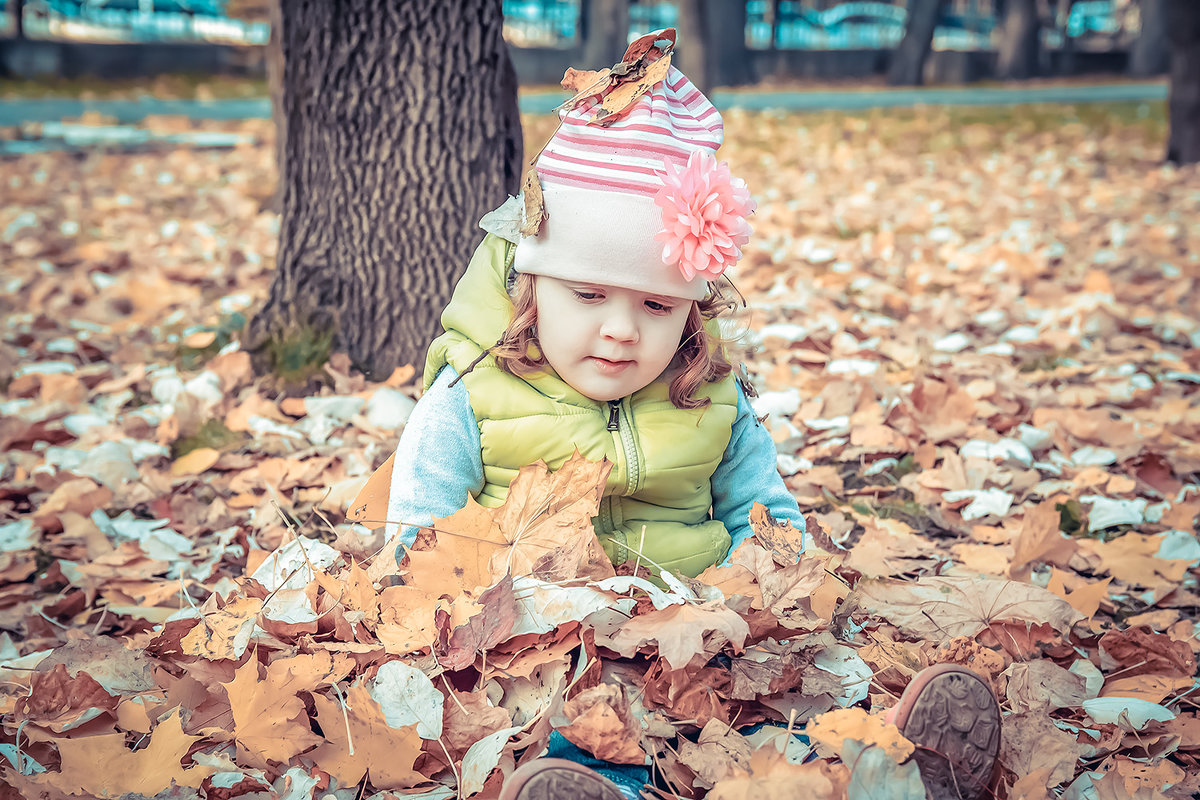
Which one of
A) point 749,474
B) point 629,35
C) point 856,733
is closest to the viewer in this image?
point 856,733

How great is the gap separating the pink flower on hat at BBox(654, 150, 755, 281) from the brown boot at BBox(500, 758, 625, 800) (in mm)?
713

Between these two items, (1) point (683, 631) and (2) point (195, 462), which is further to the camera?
(2) point (195, 462)

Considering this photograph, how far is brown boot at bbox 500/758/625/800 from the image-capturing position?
1196mm

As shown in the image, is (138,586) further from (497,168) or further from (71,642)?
(497,168)

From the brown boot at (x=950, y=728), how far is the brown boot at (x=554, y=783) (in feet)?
1.40

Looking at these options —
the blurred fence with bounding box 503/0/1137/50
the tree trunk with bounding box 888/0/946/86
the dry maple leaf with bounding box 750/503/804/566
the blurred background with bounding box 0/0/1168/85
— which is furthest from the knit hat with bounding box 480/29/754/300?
the blurred fence with bounding box 503/0/1137/50

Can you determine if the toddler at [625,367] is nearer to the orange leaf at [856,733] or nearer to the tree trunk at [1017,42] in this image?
the orange leaf at [856,733]

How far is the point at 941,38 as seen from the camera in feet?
97.7

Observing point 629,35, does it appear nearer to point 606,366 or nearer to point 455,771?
point 606,366

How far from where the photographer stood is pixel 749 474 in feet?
6.54

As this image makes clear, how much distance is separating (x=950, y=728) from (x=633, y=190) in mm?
882

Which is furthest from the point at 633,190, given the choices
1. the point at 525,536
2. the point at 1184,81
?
the point at 1184,81

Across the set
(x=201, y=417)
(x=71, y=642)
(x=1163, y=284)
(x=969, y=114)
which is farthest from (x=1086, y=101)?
(x=71, y=642)

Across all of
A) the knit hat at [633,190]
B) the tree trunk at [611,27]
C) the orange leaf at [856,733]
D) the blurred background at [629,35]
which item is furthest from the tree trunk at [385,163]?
the tree trunk at [611,27]
